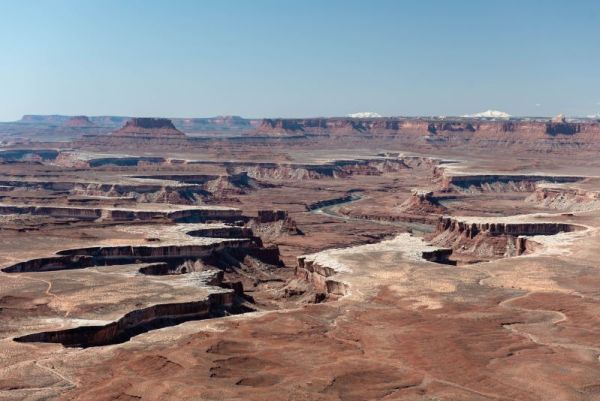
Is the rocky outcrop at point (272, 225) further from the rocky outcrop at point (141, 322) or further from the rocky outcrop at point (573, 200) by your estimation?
the rocky outcrop at point (141, 322)

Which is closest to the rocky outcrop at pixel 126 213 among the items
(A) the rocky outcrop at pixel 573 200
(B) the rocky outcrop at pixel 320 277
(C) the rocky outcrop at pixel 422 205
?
(C) the rocky outcrop at pixel 422 205

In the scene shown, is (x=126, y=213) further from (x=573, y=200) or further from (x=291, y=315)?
(x=573, y=200)

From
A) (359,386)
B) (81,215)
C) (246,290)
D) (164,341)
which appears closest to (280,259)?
(246,290)

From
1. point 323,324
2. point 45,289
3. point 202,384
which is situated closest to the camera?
point 202,384

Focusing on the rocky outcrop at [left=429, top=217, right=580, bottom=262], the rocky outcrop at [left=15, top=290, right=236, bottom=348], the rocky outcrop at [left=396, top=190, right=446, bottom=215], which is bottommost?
the rocky outcrop at [left=396, top=190, right=446, bottom=215]

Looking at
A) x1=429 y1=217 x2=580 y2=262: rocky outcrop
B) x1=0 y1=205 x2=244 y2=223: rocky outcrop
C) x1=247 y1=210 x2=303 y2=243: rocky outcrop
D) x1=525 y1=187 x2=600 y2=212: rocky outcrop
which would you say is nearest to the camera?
x1=429 y1=217 x2=580 y2=262: rocky outcrop

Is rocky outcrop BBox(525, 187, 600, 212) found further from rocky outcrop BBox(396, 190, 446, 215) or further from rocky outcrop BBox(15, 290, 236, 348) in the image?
rocky outcrop BBox(15, 290, 236, 348)

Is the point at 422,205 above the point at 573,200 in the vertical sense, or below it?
below

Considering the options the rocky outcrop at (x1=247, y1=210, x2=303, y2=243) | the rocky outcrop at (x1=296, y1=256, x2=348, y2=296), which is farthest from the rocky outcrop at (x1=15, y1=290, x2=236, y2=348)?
the rocky outcrop at (x1=247, y1=210, x2=303, y2=243)

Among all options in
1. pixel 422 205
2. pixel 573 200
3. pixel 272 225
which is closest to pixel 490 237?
pixel 272 225

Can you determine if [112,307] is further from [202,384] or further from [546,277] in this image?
[546,277]

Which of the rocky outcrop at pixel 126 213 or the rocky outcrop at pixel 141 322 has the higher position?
the rocky outcrop at pixel 141 322
